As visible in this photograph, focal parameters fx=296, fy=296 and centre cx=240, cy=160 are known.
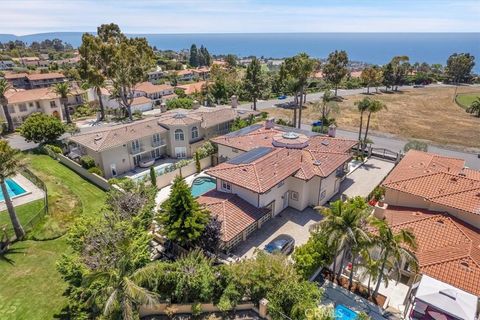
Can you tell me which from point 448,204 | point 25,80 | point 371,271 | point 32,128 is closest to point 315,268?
point 371,271

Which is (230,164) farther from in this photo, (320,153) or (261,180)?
(320,153)

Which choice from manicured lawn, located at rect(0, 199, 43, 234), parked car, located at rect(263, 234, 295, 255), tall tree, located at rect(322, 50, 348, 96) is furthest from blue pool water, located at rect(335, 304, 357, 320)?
tall tree, located at rect(322, 50, 348, 96)

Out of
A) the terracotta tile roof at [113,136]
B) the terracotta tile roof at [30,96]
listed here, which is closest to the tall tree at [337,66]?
the terracotta tile roof at [113,136]

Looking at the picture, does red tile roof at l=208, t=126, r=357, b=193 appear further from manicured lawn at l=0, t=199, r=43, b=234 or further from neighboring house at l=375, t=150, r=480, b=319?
manicured lawn at l=0, t=199, r=43, b=234

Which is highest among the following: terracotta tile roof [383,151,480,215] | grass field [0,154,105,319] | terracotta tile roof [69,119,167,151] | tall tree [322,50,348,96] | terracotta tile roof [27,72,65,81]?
tall tree [322,50,348,96]

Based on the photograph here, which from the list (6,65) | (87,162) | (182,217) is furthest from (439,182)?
(6,65)

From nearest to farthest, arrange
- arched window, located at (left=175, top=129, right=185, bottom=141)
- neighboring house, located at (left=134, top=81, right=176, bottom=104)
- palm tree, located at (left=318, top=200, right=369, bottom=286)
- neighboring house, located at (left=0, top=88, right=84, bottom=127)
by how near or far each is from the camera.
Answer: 1. palm tree, located at (left=318, top=200, right=369, bottom=286)
2. arched window, located at (left=175, top=129, right=185, bottom=141)
3. neighboring house, located at (left=0, top=88, right=84, bottom=127)
4. neighboring house, located at (left=134, top=81, right=176, bottom=104)

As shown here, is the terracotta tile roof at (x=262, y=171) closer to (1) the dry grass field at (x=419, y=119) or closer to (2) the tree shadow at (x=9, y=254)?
(2) the tree shadow at (x=9, y=254)
